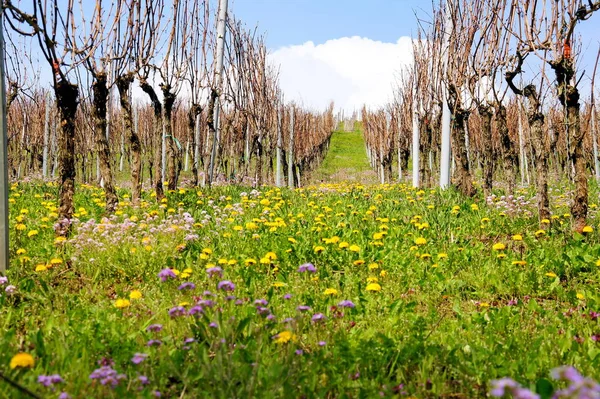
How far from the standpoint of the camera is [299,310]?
254 centimetres

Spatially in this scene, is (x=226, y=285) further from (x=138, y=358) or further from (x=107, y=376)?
(x=107, y=376)

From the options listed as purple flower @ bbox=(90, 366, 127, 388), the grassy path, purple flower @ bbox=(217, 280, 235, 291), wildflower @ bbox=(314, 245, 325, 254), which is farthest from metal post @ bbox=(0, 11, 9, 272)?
the grassy path

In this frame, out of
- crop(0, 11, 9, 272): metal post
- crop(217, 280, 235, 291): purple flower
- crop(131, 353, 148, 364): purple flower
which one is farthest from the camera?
crop(0, 11, 9, 272): metal post

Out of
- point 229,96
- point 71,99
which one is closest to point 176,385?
point 71,99

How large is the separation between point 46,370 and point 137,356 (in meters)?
0.58

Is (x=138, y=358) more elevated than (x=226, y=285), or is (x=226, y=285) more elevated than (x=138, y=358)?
(x=226, y=285)

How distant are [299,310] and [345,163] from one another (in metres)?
36.6

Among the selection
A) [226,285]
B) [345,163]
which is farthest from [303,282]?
[345,163]

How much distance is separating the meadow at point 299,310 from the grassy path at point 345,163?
23.5m

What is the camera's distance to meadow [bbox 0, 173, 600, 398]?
231 cm

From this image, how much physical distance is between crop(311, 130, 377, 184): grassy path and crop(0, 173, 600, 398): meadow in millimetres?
23498

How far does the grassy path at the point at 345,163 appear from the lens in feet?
104

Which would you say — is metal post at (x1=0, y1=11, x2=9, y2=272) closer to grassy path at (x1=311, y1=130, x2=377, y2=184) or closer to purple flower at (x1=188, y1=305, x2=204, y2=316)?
purple flower at (x1=188, y1=305, x2=204, y2=316)

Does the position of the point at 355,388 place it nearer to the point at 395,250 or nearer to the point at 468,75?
the point at 395,250
